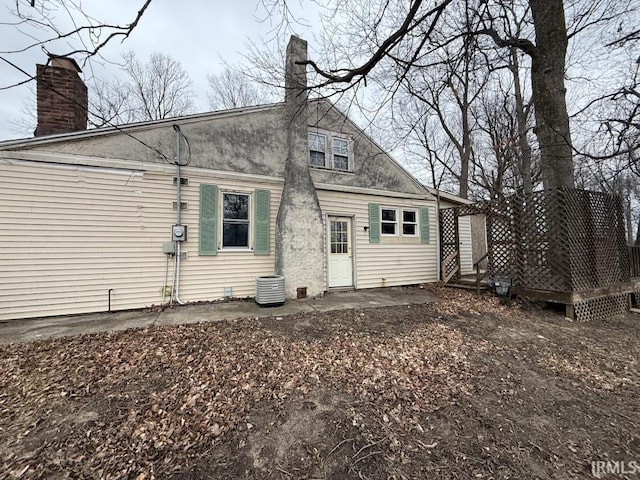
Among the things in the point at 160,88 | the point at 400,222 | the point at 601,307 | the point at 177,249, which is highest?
the point at 160,88

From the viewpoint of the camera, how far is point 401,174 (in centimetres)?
872

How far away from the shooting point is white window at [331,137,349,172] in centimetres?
779

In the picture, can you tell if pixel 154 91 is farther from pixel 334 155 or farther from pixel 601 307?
pixel 601 307

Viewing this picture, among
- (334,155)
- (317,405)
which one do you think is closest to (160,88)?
(334,155)

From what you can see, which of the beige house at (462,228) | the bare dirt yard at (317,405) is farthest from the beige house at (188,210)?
the beige house at (462,228)

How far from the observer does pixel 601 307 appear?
5430 mm

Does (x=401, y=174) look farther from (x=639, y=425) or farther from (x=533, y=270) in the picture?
(x=639, y=425)

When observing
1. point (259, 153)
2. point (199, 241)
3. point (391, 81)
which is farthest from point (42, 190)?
point (391, 81)

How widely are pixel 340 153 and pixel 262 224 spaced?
134 inches

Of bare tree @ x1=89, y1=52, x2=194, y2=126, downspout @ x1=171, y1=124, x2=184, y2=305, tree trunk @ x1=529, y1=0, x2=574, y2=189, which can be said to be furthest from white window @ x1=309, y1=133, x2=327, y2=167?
bare tree @ x1=89, y1=52, x2=194, y2=126

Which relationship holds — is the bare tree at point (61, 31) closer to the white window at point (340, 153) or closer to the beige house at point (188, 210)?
the beige house at point (188, 210)

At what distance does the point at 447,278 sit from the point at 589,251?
337 cm

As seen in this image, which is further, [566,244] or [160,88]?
[160,88]

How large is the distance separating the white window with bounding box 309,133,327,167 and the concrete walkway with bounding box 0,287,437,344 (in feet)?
12.7
